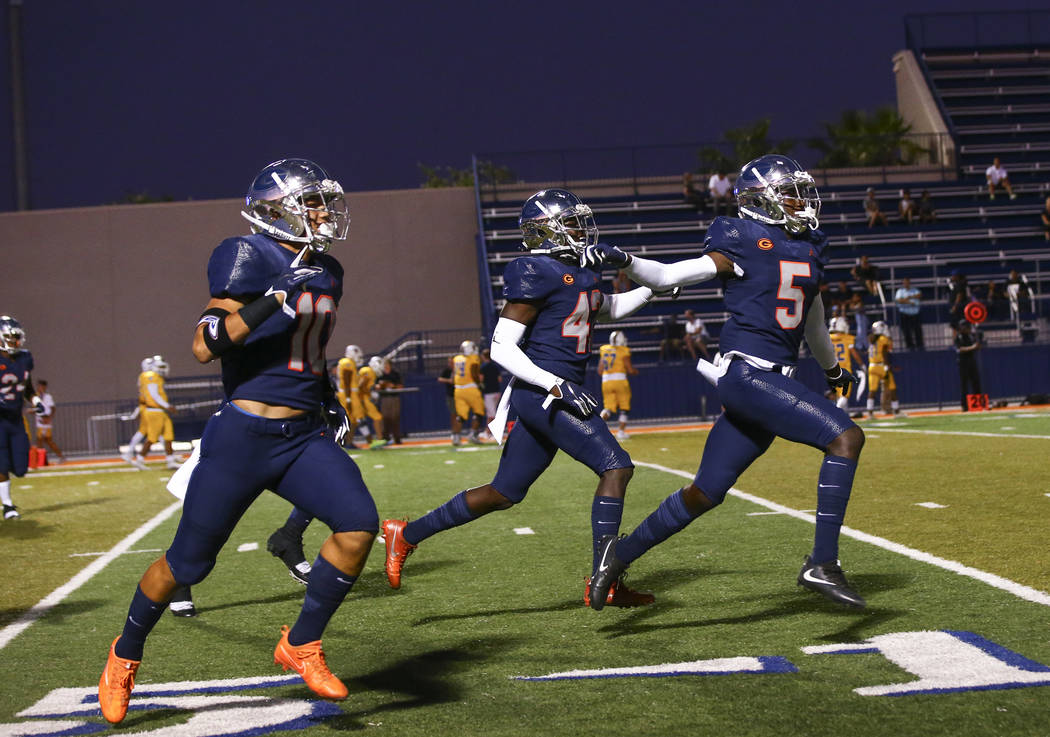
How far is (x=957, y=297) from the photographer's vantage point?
2328cm

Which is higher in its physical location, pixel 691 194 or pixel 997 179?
pixel 691 194

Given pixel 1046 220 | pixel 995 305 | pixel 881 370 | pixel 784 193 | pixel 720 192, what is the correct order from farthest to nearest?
pixel 720 192
pixel 1046 220
pixel 995 305
pixel 881 370
pixel 784 193

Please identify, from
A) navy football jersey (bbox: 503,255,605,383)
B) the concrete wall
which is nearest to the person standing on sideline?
the concrete wall

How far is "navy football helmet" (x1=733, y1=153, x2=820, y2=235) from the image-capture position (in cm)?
492

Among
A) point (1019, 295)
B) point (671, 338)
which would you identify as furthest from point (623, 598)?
point (1019, 295)

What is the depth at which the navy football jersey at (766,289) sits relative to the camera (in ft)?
15.7

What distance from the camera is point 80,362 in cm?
2862

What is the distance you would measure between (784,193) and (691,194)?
24986mm

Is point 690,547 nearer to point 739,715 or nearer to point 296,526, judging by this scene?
point 296,526

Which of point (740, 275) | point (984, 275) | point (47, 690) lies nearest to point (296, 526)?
point (47, 690)

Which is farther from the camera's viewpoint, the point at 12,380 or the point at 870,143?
the point at 870,143

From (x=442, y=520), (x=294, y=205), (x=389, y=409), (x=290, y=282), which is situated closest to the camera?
(x=290, y=282)

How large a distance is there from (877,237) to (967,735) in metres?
26.6

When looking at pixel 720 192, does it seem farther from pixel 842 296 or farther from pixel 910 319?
pixel 910 319
